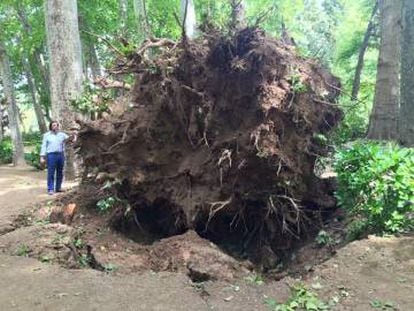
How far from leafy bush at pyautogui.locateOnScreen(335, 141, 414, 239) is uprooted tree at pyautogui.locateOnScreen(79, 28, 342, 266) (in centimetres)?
96

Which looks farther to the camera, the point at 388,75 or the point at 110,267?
the point at 388,75

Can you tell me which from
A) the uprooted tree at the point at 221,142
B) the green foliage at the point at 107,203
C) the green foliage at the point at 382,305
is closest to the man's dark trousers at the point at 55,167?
the uprooted tree at the point at 221,142

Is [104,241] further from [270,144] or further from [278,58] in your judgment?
[278,58]

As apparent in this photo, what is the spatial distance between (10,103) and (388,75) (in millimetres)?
16060

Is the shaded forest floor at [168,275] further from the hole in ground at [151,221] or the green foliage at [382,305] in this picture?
the hole in ground at [151,221]

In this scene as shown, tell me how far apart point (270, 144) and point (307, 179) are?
1.26 meters

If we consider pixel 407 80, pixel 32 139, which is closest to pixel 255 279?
pixel 407 80

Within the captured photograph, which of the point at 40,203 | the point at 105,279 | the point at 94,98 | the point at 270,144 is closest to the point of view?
the point at 105,279

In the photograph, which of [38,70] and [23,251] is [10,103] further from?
[23,251]

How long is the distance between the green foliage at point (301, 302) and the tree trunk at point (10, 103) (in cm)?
1908

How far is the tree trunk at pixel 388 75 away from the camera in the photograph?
12688 millimetres

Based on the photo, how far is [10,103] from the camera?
22047 mm

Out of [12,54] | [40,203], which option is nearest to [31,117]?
[12,54]

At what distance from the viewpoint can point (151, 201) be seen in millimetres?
8922
